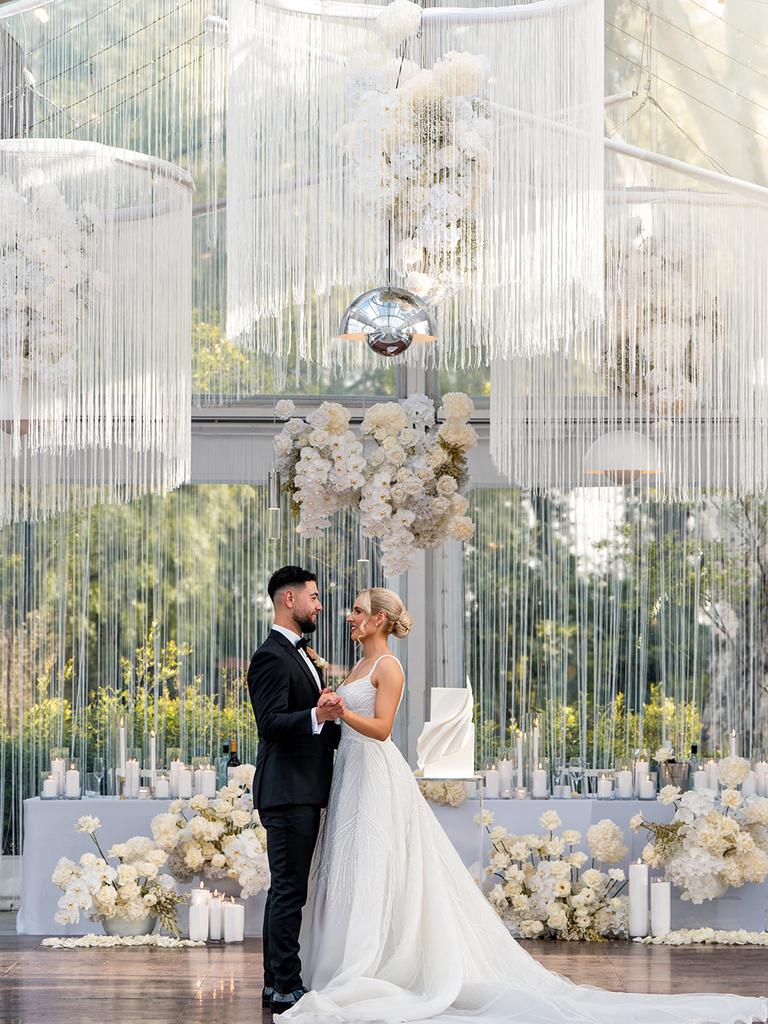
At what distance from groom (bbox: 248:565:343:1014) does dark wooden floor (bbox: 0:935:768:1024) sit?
218 millimetres

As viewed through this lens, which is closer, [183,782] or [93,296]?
[93,296]

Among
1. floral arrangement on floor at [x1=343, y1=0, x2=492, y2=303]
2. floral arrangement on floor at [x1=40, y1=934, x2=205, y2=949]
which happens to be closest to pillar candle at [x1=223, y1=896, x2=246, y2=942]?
floral arrangement on floor at [x1=40, y1=934, x2=205, y2=949]

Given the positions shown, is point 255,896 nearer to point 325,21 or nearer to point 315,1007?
point 315,1007

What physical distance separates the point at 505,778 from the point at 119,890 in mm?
1809


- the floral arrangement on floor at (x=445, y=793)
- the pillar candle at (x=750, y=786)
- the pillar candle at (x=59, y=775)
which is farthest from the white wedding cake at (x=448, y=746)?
the pillar candle at (x=59, y=775)

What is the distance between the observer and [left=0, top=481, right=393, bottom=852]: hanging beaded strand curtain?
24.5 feet

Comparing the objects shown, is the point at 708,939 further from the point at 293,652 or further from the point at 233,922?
the point at 293,652

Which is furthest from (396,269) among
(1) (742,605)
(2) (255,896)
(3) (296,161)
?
(1) (742,605)

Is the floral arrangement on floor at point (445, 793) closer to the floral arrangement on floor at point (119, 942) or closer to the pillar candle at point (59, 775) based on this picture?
the floral arrangement on floor at point (119, 942)

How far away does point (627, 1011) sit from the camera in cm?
429

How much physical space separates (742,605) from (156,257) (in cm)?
409

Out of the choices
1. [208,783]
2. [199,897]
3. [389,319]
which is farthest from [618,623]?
[389,319]

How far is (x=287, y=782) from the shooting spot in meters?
4.60

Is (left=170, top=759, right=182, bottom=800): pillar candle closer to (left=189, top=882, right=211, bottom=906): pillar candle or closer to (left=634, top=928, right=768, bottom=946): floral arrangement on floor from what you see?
(left=189, top=882, right=211, bottom=906): pillar candle
